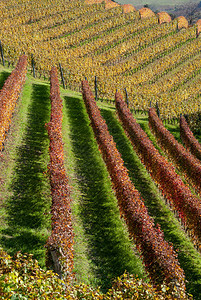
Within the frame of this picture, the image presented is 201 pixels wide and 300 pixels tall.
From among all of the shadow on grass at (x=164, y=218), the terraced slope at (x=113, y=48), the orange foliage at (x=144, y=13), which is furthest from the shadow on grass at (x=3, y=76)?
the orange foliage at (x=144, y=13)

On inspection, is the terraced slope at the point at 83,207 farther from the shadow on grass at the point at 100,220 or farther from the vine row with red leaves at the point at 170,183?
the vine row with red leaves at the point at 170,183

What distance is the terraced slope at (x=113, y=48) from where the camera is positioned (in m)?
60.4

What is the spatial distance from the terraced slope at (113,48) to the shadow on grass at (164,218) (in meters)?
22.5

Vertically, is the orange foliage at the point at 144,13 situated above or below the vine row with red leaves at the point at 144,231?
above

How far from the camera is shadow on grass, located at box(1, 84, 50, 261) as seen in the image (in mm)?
17344

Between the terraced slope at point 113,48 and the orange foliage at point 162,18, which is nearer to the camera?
the terraced slope at point 113,48

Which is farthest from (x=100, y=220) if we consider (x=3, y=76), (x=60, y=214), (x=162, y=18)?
(x=162, y=18)

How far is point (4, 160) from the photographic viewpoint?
82.5ft

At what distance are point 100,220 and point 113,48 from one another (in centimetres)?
7443

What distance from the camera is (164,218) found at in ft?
73.5

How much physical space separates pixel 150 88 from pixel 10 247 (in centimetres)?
5723

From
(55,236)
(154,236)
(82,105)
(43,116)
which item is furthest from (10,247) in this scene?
(82,105)

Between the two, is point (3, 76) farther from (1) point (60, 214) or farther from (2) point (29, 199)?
(1) point (60, 214)

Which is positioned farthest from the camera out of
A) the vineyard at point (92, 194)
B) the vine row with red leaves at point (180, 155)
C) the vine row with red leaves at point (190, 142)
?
the vine row with red leaves at point (190, 142)
